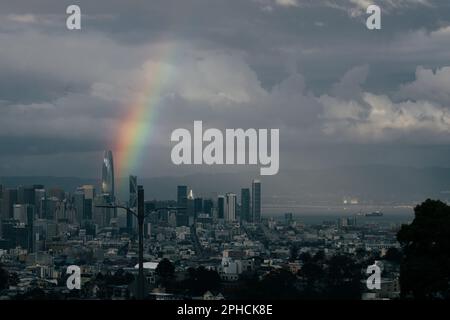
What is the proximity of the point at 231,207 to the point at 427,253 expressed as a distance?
21.4m

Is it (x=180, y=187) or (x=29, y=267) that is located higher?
(x=180, y=187)

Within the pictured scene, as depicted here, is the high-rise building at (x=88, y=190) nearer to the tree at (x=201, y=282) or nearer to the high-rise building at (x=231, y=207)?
the high-rise building at (x=231, y=207)

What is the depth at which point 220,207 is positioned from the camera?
133 ft

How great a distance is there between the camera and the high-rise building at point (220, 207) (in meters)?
39.4

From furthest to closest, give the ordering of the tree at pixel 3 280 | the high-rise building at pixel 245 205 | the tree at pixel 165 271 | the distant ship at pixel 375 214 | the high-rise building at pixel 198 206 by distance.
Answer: the high-rise building at pixel 198 206, the high-rise building at pixel 245 205, the distant ship at pixel 375 214, the tree at pixel 165 271, the tree at pixel 3 280

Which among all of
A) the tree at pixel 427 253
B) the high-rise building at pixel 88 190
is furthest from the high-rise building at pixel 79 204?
the tree at pixel 427 253

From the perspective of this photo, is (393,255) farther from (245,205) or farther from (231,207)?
(231,207)

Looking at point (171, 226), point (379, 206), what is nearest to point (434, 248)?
point (379, 206)

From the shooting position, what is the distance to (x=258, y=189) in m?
36.9

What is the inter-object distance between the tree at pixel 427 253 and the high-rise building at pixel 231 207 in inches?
782

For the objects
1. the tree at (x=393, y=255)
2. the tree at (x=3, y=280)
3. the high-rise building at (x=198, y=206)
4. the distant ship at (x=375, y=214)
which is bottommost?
the tree at (x=3, y=280)
